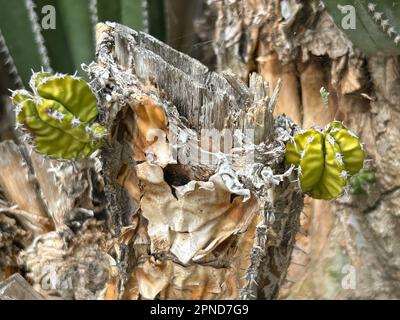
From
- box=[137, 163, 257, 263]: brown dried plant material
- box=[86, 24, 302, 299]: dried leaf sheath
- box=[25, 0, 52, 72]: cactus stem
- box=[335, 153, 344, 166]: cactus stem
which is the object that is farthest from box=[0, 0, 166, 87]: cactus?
box=[335, 153, 344, 166]: cactus stem

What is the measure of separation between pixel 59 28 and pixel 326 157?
3.11 feet

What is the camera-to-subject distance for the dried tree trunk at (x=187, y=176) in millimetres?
843

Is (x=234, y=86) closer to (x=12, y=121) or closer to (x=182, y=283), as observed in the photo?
(x=182, y=283)

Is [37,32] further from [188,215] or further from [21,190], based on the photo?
[188,215]

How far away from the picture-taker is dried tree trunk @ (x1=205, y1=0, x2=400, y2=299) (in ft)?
4.59

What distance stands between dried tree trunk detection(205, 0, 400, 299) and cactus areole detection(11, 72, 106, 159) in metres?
0.72

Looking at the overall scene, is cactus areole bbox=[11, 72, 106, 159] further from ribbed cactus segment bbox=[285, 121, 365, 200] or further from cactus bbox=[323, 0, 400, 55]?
cactus bbox=[323, 0, 400, 55]

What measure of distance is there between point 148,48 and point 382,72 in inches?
27.7

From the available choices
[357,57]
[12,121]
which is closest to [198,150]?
[357,57]

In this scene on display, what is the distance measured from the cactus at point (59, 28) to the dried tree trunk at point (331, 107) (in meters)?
0.26

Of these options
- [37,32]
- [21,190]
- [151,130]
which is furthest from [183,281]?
[37,32]

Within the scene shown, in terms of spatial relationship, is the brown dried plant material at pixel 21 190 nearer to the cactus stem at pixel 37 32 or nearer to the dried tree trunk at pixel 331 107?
the cactus stem at pixel 37 32

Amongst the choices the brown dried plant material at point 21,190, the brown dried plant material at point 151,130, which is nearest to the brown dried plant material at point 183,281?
the brown dried plant material at point 151,130

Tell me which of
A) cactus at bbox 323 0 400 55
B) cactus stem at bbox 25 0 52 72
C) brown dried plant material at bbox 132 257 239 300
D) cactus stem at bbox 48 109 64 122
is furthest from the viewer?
cactus stem at bbox 25 0 52 72
